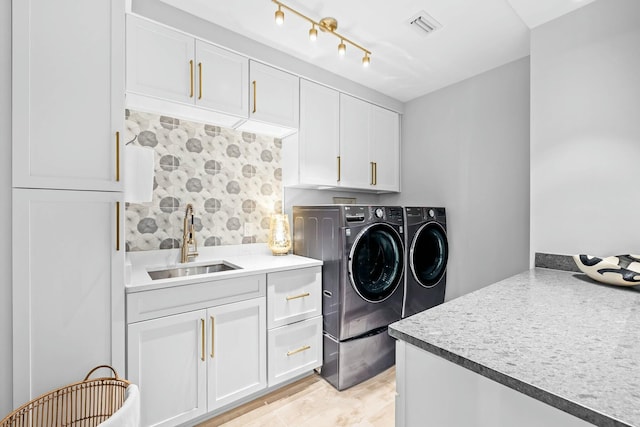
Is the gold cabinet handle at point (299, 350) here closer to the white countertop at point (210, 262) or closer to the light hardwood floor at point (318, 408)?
the light hardwood floor at point (318, 408)

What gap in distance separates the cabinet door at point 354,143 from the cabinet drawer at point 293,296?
98 centimetres

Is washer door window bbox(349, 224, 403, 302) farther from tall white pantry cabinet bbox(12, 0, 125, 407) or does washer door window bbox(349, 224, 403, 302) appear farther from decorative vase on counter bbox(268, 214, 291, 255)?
tall white pantry cabinet bbox(12, 0, 125, 407)

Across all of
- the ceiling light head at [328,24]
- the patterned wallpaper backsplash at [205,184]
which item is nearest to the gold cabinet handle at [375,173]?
the patterned wallpaper backsplash at [205,184]

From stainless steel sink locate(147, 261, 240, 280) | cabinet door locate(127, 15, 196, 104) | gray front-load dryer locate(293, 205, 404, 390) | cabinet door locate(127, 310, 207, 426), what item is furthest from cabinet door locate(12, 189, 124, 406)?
gray front-load dryer locate(293, 205, 404, 390)

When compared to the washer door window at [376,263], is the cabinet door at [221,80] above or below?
above

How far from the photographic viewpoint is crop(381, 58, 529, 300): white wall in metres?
2.35

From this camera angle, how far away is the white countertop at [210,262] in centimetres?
155

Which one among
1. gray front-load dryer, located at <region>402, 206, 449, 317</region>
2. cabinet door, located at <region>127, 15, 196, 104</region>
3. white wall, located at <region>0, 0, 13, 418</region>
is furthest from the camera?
gray front-load dryer, located at <region>402, 206, 449, 317</region>

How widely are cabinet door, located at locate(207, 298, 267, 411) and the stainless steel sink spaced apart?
1.11ft

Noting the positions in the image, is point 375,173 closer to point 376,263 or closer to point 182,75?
point 376,263

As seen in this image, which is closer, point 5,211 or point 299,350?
point 5,211

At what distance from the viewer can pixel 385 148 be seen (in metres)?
3.05

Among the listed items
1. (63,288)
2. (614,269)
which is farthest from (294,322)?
(614,269)

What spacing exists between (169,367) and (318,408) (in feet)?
3.19
